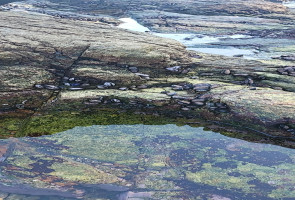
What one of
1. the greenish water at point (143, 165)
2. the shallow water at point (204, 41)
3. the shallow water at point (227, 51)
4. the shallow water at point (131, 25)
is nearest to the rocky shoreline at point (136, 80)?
the greenish water at point (143, 165)

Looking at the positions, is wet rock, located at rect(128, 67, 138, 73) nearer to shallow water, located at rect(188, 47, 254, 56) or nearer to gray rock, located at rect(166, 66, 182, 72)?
gray rock, located at rect(166, 66, 182, 72)

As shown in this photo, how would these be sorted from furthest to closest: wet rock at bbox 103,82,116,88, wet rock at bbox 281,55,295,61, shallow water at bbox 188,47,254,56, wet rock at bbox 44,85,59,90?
shallow water at bbox 188,47,254,56
wet rock at bbox 281,55,295,61
wet rock at bbox 103,82,116,88
wet rock at bbox 44,85,59,90

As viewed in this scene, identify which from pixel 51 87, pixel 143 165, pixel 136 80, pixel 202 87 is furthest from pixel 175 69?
pixel 143 165

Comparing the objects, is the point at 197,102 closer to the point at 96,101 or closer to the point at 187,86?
the point at 187,86

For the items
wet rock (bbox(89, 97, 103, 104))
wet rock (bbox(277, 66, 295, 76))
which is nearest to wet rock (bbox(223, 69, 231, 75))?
wet rock (bbox(277, 66, 295, 76))

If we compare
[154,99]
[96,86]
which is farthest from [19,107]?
[154,99]

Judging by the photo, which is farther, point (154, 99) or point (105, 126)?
point (154, 99)

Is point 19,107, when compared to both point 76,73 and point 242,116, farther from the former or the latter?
point 242,116

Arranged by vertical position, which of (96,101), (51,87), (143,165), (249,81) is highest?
(249,81)

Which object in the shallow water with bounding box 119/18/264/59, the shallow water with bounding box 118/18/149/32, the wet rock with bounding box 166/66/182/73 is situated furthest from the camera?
the shallow water with bounding box 118/18/149/32
